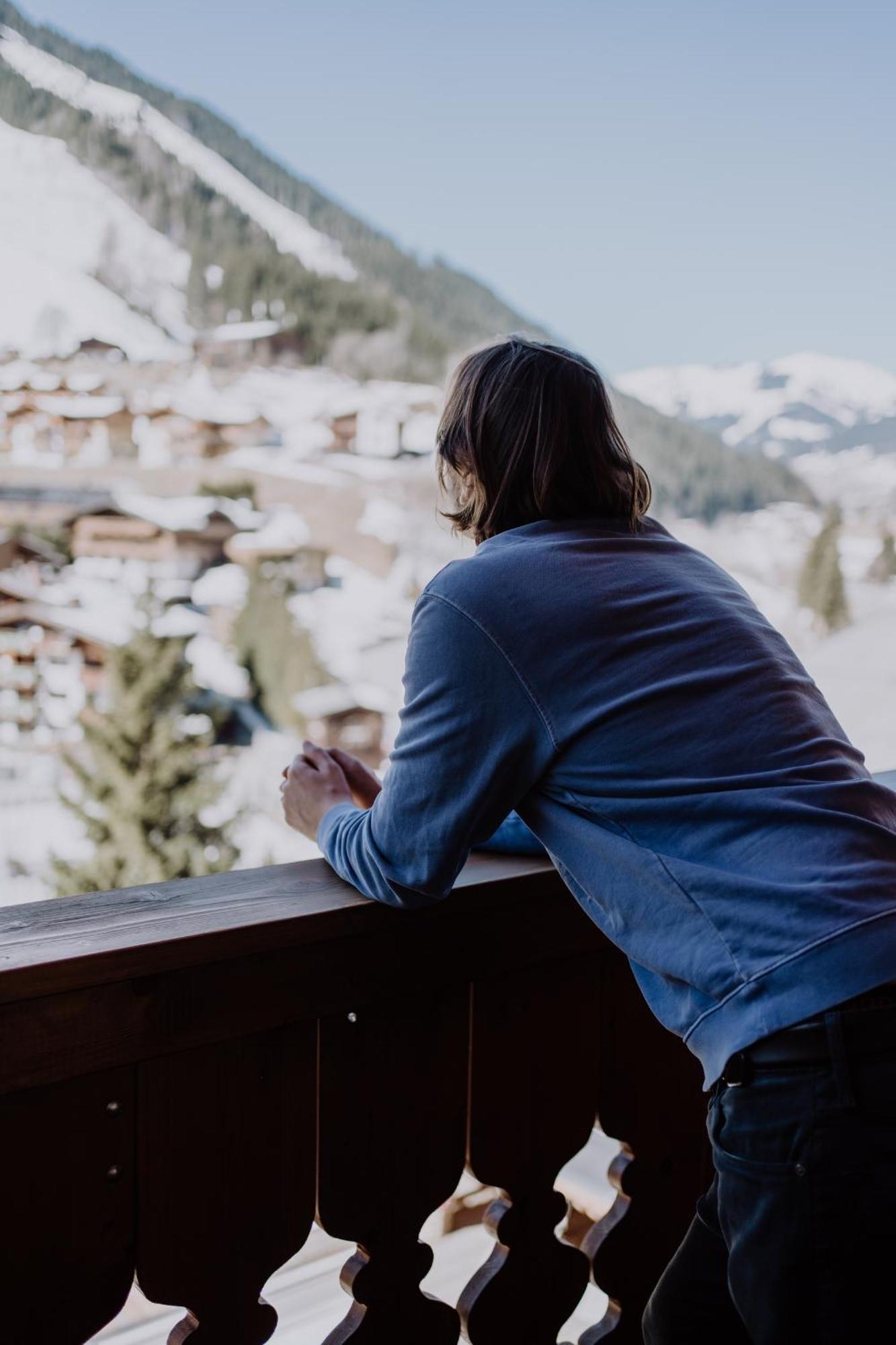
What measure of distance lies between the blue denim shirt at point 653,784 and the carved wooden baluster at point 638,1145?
233 mm

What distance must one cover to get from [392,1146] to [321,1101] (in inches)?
3.0

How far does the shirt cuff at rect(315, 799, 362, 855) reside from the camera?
89 cm

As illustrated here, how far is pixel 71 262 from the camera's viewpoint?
1002 inches

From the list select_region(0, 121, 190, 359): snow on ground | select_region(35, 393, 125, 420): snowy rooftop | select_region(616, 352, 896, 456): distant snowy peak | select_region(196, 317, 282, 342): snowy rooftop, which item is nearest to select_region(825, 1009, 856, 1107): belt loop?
select_region(616, 352, 896, 456): distant snowy peak

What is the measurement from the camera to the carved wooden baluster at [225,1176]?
75 centimetres

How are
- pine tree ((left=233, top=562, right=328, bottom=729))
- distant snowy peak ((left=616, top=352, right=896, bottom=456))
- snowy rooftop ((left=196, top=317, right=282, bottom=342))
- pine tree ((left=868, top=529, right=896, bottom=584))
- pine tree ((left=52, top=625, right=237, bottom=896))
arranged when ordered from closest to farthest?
pine tree ((left=52, top=625, right=237, bottom=896)) → pine tree ((left=233, top=562, right=328, bottom=729)) → pine tree ((left=868, top=529, right=896, bottom=584)) → distant snowy peak ((left=616, top=352, right=896, bottom=456)) → snowy rooftop ((left=196, top=317, right=282, bottom=342))

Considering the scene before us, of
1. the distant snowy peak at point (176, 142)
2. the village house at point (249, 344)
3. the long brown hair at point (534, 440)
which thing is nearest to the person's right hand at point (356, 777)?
the long brown hair at point (534, 440)

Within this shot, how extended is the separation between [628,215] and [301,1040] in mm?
32778

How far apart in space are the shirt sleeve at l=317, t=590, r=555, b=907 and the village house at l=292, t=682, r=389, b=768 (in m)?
22.4

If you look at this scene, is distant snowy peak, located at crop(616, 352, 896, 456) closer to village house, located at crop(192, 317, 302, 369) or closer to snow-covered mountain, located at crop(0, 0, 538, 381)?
snow-covered mountain, located at crop(0, 0, 538, 381)

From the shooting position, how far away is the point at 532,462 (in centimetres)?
89

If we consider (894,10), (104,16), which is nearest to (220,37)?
(104,16)

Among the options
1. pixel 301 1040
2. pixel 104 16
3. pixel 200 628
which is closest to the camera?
pixel 301 1040

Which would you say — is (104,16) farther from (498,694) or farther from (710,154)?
(498,694)
